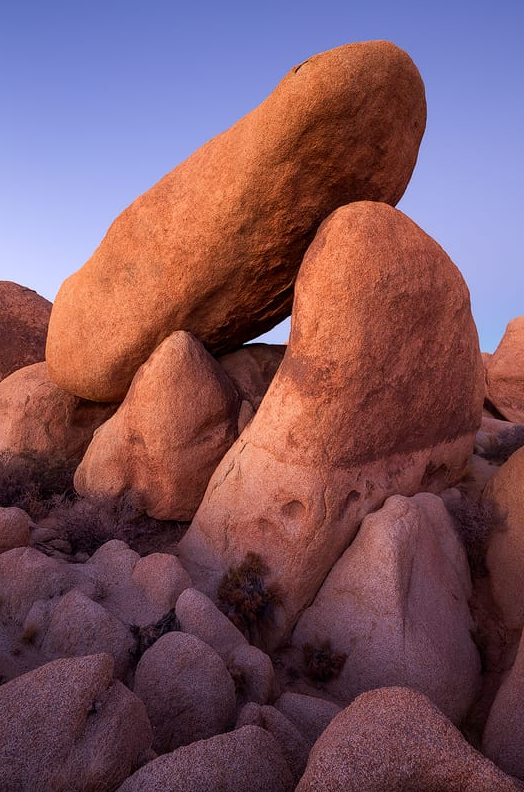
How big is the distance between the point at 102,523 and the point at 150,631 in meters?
2.45

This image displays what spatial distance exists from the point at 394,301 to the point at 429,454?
1990 millimetres

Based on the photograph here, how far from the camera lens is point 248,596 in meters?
5.54

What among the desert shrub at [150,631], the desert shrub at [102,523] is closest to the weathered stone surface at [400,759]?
the desert shrub at [150,631]

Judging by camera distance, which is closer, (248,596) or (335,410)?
(248,596)

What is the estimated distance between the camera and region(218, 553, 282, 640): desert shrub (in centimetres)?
550

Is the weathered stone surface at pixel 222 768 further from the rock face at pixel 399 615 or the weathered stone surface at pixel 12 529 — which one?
the weathered stone surface at pixel 12 529

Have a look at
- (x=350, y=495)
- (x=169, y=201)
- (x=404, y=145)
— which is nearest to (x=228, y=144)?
(x=169, y=201)

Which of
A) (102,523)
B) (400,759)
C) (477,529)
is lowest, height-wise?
(102,523)

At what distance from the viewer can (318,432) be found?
5.86 meters

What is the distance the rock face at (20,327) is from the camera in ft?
37.8

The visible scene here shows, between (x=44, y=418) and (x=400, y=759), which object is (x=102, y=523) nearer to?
(x=44, y=418)

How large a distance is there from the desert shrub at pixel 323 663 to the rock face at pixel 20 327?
871 cm

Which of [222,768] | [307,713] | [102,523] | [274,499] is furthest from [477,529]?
[222,768]

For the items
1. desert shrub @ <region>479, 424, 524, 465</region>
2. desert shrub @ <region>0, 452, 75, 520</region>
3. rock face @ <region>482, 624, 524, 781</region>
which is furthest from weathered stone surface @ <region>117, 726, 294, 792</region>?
desert shrub @ <region>479, 424, 524, 465</region>
